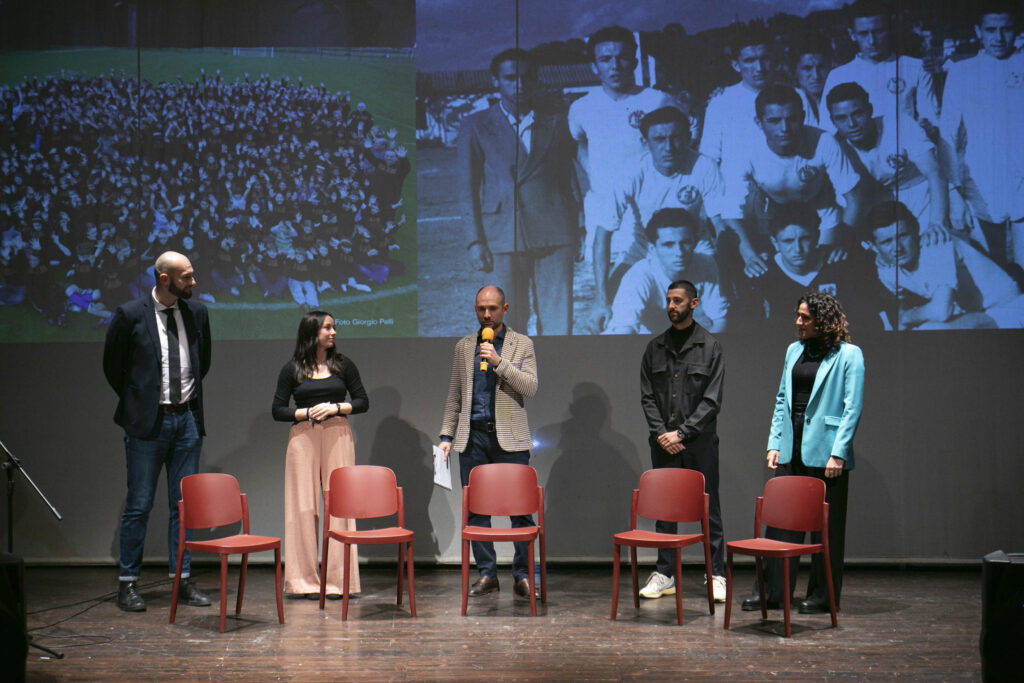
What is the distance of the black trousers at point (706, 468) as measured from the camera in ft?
15.8

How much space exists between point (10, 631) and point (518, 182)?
13.3ft

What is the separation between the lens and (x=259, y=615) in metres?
4.49

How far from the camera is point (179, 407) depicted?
4703 mm

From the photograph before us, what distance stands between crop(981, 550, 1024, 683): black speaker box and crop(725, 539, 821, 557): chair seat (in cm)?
151

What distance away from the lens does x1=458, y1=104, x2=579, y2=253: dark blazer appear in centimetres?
584

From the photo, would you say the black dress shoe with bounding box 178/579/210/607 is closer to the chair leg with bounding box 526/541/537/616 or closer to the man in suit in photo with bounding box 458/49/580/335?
the chair leg with bounding box 526/541/537/616

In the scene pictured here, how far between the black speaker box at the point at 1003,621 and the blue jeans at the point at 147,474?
3.68m

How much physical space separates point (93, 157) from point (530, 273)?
3024 mm

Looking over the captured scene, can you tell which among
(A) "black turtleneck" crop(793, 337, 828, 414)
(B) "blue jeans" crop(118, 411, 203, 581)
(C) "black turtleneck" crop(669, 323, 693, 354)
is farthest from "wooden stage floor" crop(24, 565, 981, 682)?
(C) "black turtleneck" crop(669, 323, 693, 354)

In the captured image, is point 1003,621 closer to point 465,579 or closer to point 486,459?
point 465,579

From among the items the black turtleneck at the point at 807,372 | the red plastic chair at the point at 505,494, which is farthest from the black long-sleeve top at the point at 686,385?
the red plastic chair at the point at 505,494

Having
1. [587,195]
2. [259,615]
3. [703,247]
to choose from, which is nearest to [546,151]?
[587,195]

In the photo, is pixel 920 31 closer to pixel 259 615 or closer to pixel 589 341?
pixel 589 341

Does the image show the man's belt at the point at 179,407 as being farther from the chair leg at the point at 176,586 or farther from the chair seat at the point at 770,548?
the chair seat at the point at 770,548
